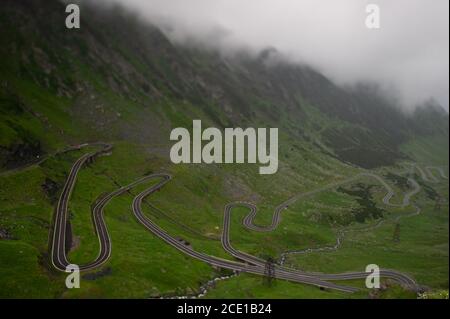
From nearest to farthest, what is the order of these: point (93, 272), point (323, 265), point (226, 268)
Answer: point (93, 272), point (226, 268), point (323, 265)

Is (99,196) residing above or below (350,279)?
above

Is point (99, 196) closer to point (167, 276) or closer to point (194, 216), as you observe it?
point (194, 216)

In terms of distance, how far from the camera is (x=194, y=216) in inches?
7756
